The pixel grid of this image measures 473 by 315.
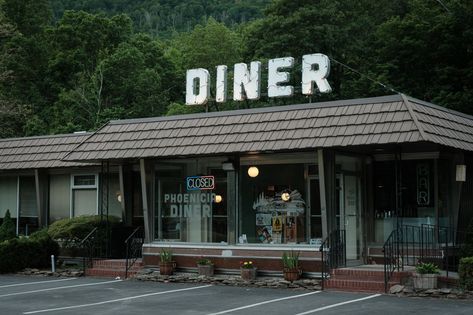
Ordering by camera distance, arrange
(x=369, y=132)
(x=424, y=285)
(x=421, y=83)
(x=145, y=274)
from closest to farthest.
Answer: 1. (x=424, y=285)
2. (x=369, y=132)
3. (x=145, y=274)
4. (x=421, y=83)

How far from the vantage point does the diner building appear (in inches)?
631

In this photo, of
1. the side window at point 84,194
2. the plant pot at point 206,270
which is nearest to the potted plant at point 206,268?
the plant pot at point 206,270

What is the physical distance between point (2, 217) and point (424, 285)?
16571 mm

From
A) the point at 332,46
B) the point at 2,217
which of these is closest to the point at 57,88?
the point at 332,46

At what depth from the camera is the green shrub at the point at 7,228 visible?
22681 mm

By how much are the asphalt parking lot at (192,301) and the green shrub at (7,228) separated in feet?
19.5

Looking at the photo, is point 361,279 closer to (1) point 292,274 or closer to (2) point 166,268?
(1) point 292,274

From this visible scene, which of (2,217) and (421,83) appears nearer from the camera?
(2,217)

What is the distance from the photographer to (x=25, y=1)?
55750mm

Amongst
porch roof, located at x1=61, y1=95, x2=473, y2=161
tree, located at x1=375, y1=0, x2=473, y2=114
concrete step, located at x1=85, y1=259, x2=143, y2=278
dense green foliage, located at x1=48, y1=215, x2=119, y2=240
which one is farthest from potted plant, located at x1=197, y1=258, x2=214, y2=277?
tree, located at x1=375, y1=0, x2=473, y2=114

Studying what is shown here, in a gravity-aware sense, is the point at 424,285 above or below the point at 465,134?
below

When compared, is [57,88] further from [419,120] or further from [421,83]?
[419,120]

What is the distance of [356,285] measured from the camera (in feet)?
49.4

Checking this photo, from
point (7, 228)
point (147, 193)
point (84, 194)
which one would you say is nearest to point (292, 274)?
point (147, 193)
